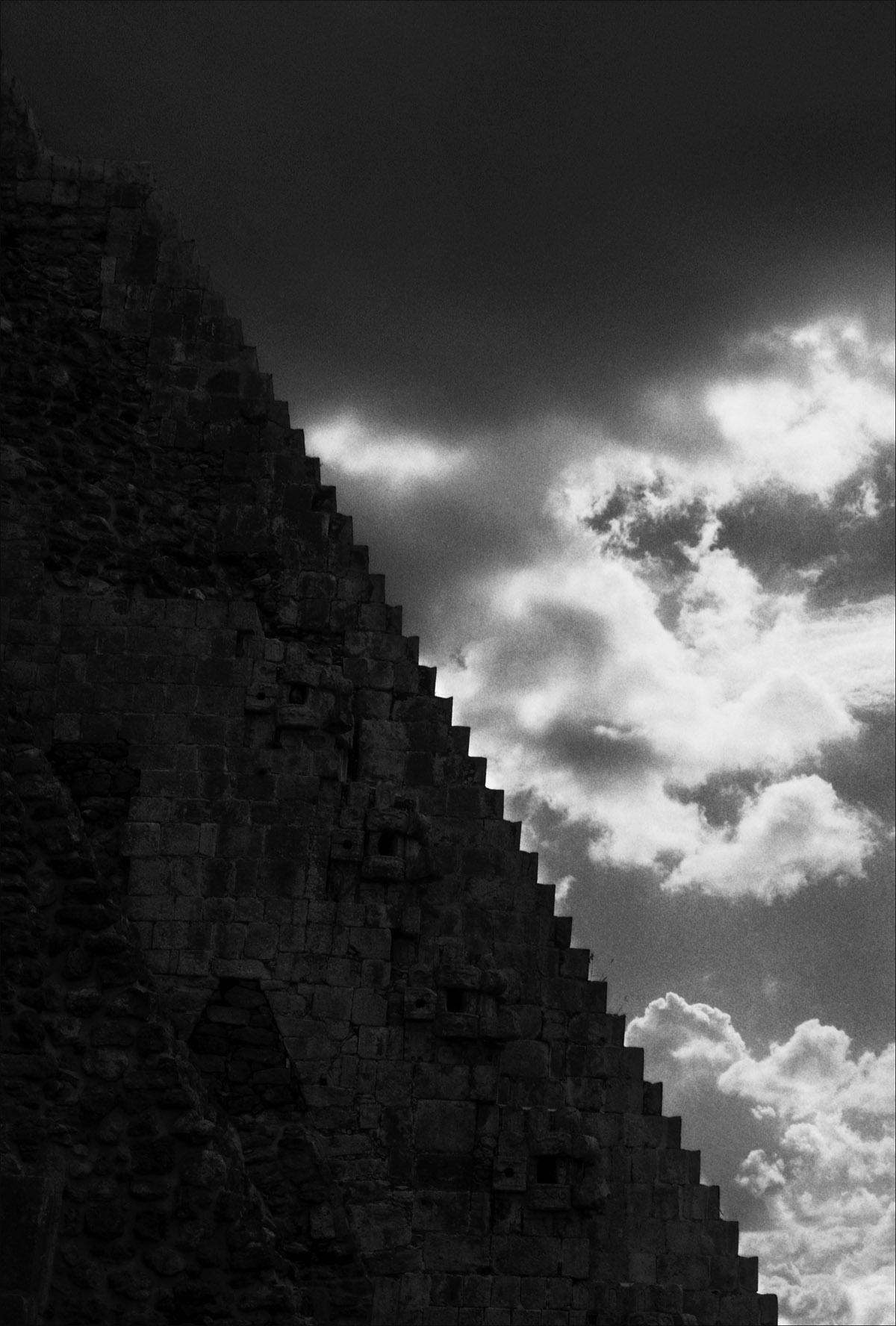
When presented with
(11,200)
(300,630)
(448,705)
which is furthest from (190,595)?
(11,200)

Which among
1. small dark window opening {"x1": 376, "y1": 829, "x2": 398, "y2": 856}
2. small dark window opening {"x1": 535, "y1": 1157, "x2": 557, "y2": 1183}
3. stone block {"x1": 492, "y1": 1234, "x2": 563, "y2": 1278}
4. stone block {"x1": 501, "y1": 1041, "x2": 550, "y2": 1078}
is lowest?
stone block {"x1": 492, "y1": 1234, "x2": 563, "y2": 1278}

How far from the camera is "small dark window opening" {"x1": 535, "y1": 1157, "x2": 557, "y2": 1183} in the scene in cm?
2069

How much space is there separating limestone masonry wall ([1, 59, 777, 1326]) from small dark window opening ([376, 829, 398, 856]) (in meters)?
0.05

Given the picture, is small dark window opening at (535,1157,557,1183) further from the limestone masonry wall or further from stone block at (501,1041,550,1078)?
stone block at (501,1041,550,1078)

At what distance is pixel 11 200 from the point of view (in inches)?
973

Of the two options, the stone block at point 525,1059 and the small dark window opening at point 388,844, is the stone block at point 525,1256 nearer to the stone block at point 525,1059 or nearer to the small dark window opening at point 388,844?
the stone block at point 525,1059

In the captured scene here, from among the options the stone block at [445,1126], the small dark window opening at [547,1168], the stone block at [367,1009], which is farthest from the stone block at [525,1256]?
the stone block at [367,1009]

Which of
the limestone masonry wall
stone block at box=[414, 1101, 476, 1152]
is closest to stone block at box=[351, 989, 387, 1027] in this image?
the limestone masonry wall

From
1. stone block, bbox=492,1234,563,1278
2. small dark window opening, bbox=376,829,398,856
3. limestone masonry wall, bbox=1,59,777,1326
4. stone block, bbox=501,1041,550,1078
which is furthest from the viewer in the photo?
small dark window opening, bbox=376,829,398,856

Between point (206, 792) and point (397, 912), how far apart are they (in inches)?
89.8

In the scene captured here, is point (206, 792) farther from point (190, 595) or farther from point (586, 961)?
point (586, 961)

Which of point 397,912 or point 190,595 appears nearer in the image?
point 397,912

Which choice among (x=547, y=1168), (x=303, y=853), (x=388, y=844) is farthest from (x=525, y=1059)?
(x=303, y=853)

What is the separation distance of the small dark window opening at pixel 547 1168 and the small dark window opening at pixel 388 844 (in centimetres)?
335
